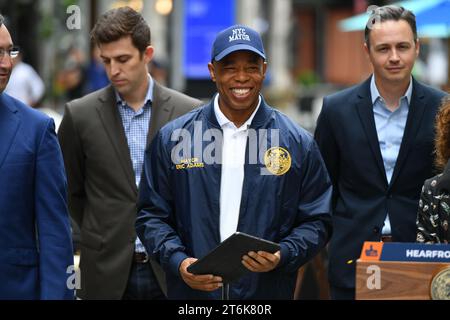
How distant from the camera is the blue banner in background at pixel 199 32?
949 inches

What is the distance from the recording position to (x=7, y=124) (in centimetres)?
525

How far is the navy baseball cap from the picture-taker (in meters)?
5.36

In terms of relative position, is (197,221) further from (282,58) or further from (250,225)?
(282,58)

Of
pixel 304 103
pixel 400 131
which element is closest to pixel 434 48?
pixel 304 103

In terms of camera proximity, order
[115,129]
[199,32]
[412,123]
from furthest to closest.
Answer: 1. [199,32]
2. [115,129]
3. [412,123]

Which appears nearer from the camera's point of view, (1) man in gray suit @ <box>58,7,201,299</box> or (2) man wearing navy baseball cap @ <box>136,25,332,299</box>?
(2) man wearing navy baseball cap @ <box>136,25,332,299</box>

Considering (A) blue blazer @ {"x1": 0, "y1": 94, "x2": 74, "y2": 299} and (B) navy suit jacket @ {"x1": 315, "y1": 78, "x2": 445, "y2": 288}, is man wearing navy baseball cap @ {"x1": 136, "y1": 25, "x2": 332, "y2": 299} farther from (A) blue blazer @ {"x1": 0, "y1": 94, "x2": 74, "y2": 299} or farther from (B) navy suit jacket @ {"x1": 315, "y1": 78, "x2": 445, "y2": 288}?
(B) navy suit jacket @ {"x1": 315, "y1": 78, "x2": 445, "y2": 288}

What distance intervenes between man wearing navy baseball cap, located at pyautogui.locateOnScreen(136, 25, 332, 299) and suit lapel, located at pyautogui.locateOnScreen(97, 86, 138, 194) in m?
1.08

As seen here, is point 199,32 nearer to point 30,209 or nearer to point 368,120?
point 368,120

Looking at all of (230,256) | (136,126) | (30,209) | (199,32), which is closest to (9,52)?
(30,209)

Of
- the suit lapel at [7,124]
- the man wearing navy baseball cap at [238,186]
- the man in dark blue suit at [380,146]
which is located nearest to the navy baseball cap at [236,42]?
the man wearing navy baseball cap at [238,186]

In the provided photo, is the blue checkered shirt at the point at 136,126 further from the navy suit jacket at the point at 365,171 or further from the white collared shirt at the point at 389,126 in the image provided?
the white collared shirt at the point at 389,126

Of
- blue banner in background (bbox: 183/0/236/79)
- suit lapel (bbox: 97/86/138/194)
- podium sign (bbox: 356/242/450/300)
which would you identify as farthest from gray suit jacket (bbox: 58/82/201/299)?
blue banner in background (bbox: 183/0/236/79)

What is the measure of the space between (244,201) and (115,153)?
1.53 meters
